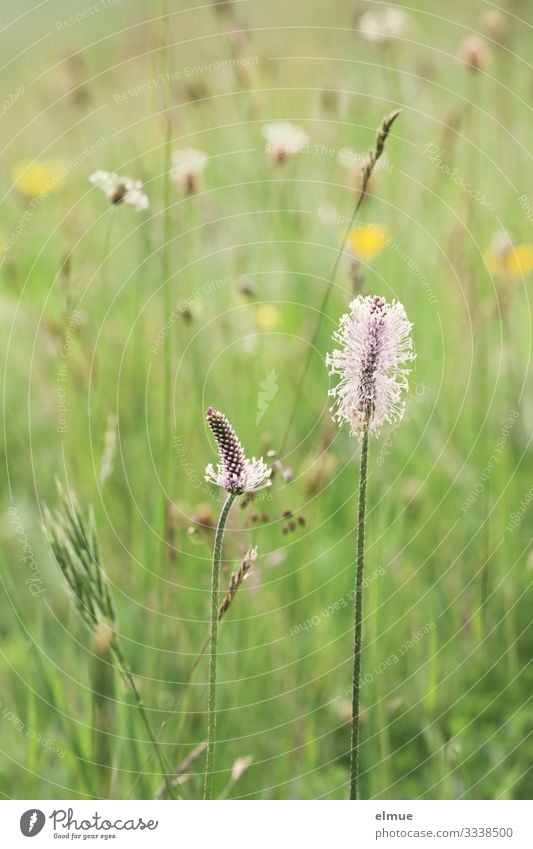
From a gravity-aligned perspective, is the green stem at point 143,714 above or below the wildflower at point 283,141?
below

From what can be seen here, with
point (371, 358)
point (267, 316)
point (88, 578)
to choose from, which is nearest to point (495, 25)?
point (267, 316)

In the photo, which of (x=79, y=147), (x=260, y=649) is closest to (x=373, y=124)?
(x=79, y=147)

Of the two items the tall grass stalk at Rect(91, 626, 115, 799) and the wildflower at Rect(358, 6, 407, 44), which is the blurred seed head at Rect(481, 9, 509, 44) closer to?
the wildflower at Rect(358, 6, 407, 44)

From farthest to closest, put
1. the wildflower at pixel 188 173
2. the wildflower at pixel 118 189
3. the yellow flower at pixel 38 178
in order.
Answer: the yellow flower at pixel 38 178 < the wildflower at pixel 188 173 < the wildflower at pixel 118 189

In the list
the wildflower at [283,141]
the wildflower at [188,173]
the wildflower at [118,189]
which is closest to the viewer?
the wildflower at [118,189]

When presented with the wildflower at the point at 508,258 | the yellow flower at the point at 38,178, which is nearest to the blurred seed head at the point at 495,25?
the wildflower at the point at 508,258
